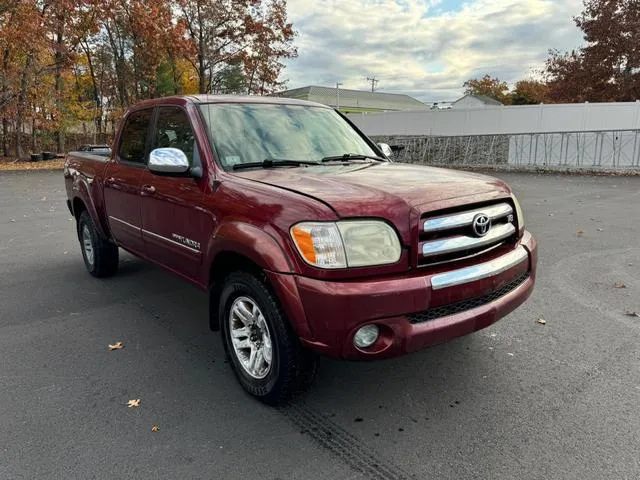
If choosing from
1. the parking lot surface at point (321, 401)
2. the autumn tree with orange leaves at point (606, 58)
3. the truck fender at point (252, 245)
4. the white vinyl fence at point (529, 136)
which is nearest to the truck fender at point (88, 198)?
the parking lot surface at point (321, 401)

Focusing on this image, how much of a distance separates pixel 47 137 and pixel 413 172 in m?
32.9

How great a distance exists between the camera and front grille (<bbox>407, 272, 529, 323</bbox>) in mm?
2688

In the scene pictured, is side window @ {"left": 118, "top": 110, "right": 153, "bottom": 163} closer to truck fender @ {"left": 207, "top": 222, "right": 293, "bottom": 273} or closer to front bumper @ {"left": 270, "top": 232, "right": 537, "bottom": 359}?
truck fender @ {"left": 207, "top": 222, "right": 293, "bottom": 273}

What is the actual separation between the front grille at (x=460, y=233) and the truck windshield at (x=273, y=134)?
131cm

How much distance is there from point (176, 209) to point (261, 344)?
1.32 m

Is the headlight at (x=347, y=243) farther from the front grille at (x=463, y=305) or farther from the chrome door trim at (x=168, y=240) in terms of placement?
the chrome door trim at (x=168, y=240)

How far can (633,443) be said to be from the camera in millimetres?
2646

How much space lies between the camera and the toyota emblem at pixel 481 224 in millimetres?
2889

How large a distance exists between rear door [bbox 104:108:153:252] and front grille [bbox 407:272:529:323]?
2.76 meters

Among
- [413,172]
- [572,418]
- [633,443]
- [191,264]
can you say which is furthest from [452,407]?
[191,264]

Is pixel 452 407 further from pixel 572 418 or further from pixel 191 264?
pixel 191 264

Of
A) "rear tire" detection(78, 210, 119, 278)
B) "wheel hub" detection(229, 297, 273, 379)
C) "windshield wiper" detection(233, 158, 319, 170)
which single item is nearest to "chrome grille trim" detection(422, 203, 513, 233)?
"wheel hub" detection(229, 297, 273, 379)

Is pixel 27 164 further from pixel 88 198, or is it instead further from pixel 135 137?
pixel 135 137

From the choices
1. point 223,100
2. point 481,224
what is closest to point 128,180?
point 223,100
